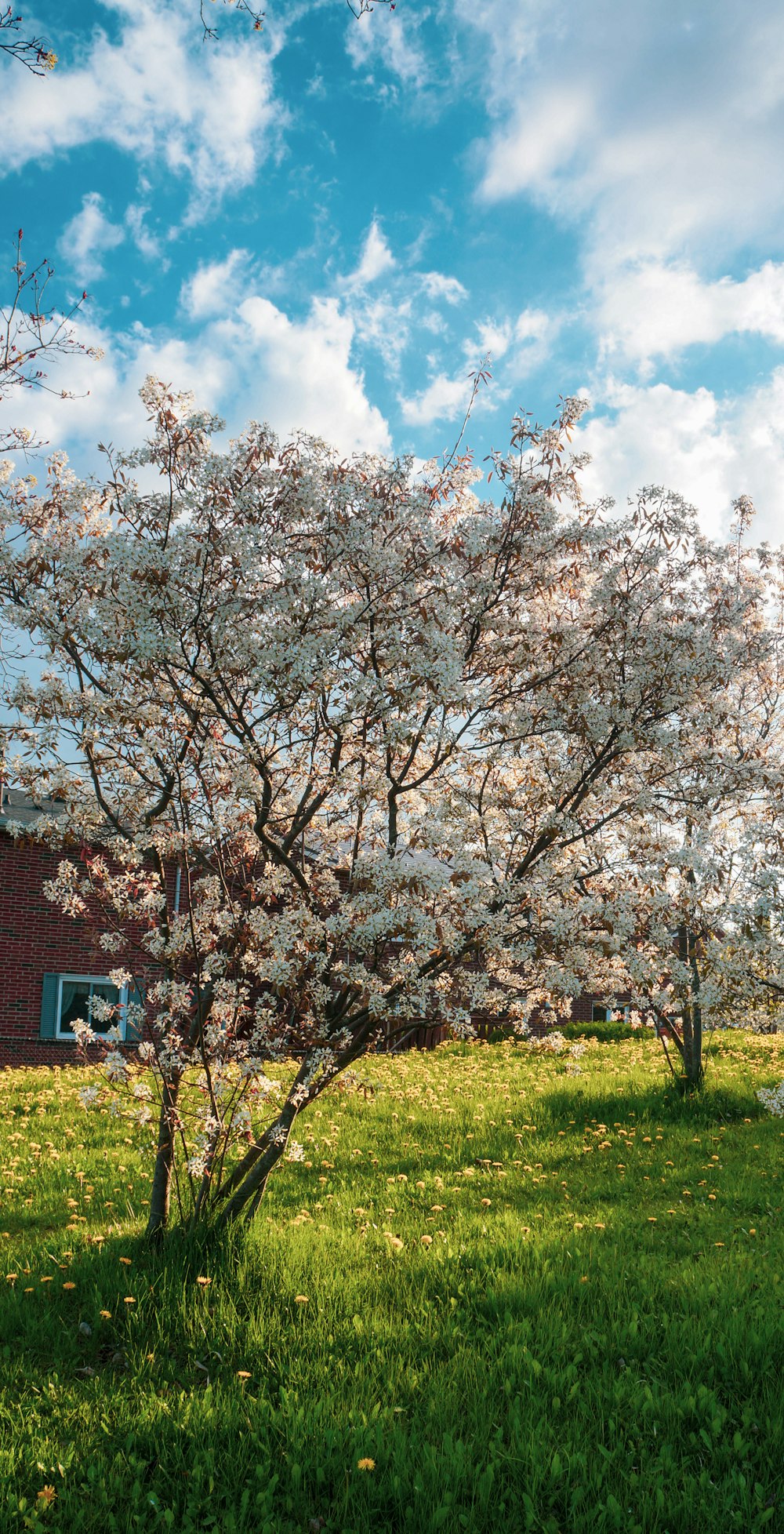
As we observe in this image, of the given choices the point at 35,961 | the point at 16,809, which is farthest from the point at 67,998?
the point at 16,809

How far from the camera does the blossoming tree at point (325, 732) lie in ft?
18.6

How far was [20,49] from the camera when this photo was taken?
15.1 feet

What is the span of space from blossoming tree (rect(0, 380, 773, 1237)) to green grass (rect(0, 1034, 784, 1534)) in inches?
34.0

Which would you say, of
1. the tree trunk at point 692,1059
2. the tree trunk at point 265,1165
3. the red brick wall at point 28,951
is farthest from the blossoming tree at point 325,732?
the red brick wall at point 28,951

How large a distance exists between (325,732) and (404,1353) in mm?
3675

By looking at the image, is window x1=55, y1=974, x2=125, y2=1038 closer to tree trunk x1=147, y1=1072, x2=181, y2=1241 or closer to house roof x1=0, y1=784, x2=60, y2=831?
house roof x1=0, y1=784, x2=60, y2=831

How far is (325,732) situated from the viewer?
6.21 meters

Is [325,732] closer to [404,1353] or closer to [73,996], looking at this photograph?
[404,1353]

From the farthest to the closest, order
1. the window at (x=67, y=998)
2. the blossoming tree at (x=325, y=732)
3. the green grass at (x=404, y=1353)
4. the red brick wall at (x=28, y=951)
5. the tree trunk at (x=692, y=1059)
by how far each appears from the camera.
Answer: the window at (x=67, y=998), the red brick wall at (x=28, y=951), the tree trunk at (x=692, y=1059), the blossoming tree at (x=325, y=732), the green grass at (x=404, y=1353)

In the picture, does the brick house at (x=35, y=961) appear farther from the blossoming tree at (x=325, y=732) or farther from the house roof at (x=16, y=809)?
the blossoming tree at (x=325, y=732)

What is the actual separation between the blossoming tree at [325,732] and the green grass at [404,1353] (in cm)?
86

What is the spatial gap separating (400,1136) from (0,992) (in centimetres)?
1034

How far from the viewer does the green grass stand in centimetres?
397

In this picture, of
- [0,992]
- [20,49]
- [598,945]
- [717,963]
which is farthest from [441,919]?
[0,992]
